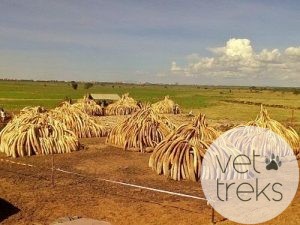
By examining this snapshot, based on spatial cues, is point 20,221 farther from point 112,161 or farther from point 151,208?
point 112,161

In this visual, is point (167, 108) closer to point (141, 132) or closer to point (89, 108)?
point (89, 108)

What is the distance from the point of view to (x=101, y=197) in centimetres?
1118

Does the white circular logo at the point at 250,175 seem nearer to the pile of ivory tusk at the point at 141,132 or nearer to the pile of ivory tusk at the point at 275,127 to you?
the pile of ivory tusk at the point at 275,127

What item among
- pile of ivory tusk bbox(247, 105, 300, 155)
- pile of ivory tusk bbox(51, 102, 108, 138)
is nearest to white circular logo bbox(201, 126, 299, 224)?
pile of ivory tusk bbox(247, 105, 300, 155)

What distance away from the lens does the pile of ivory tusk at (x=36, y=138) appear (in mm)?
17047

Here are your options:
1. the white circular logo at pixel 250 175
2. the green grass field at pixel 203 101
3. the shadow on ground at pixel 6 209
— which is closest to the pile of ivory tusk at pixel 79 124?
the white circular logo at pixel 250 175

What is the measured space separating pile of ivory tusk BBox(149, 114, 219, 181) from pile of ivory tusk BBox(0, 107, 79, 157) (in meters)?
4.65

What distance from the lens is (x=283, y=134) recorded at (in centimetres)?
1844

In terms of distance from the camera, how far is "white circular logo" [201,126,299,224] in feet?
33.8

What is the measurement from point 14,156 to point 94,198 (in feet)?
22.4

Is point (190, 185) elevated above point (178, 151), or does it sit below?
below

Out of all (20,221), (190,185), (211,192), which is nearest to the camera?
(20,221)

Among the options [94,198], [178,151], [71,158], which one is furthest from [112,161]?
[94,198]

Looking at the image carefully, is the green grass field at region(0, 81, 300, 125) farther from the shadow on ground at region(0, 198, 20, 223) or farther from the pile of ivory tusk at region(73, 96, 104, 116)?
the shadow on ground at region(0, 198, 20, 223)
